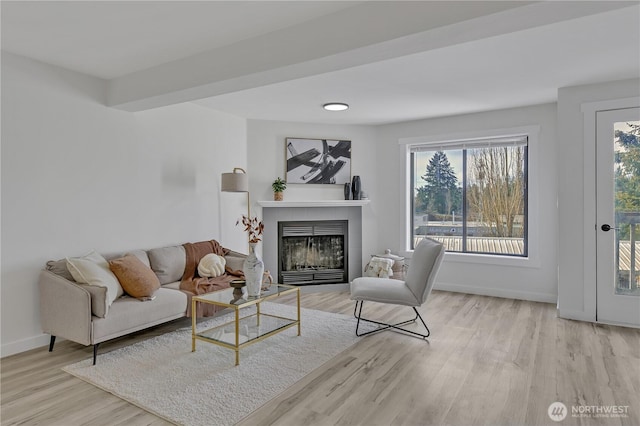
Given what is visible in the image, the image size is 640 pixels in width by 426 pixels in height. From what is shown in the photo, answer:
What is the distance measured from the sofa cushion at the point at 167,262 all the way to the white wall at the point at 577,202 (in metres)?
4.08

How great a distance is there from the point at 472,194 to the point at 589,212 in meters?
1.63

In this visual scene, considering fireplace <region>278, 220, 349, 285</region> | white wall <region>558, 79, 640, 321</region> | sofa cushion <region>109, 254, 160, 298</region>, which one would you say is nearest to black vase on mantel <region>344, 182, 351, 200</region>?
fireplace <region>278, 220, 349, 285</region>

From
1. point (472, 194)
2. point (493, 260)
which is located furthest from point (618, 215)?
point (472, 194)

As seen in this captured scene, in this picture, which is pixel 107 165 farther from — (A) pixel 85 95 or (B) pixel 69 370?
(B) pixel 69 370

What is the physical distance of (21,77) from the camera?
10.6 ft

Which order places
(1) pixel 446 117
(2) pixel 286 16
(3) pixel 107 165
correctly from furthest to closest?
(1) pixel 446 117, (3) pixel 107 165, (2) pixel 286 16

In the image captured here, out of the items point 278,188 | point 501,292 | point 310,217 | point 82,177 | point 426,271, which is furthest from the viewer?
point 310,217

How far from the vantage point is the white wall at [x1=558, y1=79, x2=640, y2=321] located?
393 cm

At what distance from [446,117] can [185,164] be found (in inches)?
140

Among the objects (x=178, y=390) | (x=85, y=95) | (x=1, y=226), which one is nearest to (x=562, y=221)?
(x=178, y=390)

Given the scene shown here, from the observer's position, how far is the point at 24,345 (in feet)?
10.6

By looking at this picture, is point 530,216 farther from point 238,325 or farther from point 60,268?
point 60,268

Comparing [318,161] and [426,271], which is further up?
[318,161]

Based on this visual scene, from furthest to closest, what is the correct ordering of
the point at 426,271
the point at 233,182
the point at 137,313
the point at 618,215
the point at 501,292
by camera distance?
the point at 501,292, the point at 233,182, the point at 618,215, the point at 426,271, the point at 137,313
